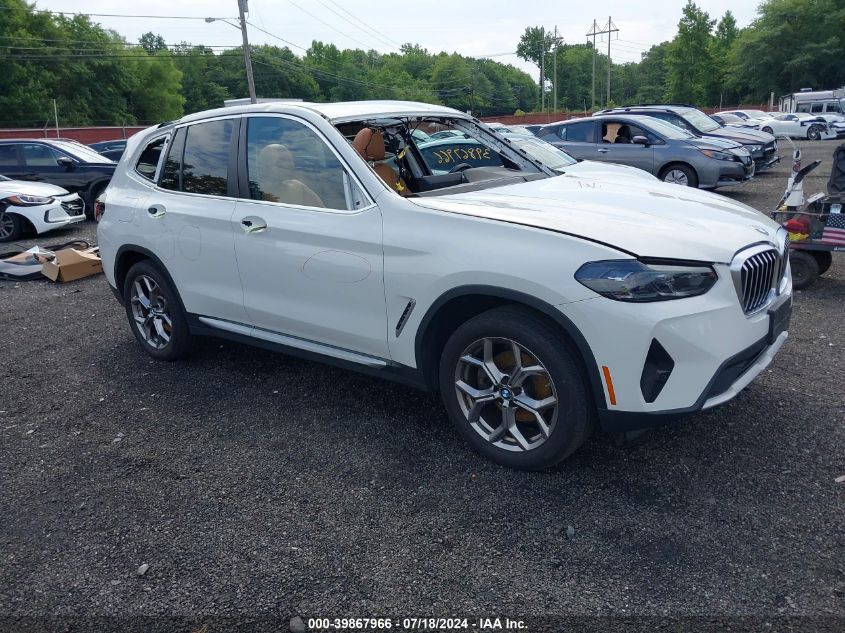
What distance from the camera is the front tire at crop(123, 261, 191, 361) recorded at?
495 cm

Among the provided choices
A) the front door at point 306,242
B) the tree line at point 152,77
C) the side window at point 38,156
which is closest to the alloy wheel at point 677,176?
the front door at point 306,242

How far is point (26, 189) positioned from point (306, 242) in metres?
10.1

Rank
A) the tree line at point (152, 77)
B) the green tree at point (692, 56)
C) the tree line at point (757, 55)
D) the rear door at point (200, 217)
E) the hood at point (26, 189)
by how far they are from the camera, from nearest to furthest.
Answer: the rear door at point (200, 217)
the hood at point (26, 189)
the tree line at point (152, 77)
the tree line at point (757, 55)
the green tree at point (692, 56)

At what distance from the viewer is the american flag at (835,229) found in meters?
6.30

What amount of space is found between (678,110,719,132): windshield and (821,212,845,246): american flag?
1063 centimetres

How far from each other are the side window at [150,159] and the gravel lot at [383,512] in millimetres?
1583

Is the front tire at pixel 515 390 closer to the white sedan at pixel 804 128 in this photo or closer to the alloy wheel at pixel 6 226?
the alloy wheel at pixel 6 226

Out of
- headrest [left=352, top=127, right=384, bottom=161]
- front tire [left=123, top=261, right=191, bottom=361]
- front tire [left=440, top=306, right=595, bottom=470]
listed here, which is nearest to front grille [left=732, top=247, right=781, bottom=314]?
front tire [left=440, top=306, right=595, bottom=470]

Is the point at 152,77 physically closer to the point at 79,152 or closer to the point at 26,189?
the point at 79,152

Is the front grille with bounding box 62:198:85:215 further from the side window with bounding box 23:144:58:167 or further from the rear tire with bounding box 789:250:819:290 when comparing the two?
the rear tire with bounding box 789:250:819:290

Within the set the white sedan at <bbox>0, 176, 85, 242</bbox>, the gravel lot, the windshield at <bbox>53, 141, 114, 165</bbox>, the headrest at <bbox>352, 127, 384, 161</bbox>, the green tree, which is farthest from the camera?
the green tree

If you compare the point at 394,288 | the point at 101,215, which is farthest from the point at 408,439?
the point at 101,215

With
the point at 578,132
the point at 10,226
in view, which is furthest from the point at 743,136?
the point at 10,226

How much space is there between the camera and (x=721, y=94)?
274 ft
